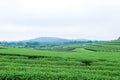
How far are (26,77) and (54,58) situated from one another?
665 inches

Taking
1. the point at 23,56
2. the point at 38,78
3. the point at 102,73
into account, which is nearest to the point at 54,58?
the point at 23,56

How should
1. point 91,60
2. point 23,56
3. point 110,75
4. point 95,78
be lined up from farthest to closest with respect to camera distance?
point 23,56 < point 91,60 < point 110,75 < point 95,78

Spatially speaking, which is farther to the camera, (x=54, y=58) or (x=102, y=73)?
(x=54, y=58)

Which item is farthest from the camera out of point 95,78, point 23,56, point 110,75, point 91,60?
point 23,56

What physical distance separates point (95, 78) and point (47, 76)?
4.03 metres

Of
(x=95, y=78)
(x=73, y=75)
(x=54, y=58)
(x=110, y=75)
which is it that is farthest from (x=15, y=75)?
(x=54, y=58)

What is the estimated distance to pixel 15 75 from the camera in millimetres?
27047

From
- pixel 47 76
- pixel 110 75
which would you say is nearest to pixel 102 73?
pixel 110 75

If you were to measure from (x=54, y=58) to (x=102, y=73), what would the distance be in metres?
14.1

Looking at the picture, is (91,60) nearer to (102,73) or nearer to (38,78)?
(102,73)

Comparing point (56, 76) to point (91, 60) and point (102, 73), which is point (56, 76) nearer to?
point (102, 73)

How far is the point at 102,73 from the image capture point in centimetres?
3009

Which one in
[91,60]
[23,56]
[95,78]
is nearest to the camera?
[95,78]

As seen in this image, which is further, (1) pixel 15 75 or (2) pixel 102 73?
(2) pixel 102 73
